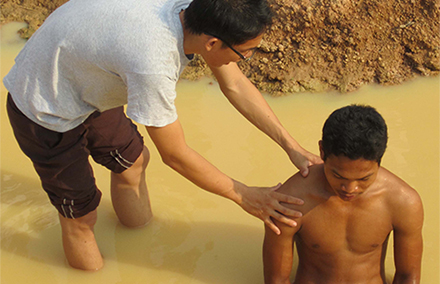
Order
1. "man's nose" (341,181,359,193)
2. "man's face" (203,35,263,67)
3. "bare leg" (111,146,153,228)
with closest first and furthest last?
"man's face" (203,35,263,67) < "man's nose" (341,181,359,193) < "bare leg" (111,146,153,228)

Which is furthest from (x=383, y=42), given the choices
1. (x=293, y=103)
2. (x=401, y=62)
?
(x=293, y=103)

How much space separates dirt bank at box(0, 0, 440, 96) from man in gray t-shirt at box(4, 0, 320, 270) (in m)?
1.89

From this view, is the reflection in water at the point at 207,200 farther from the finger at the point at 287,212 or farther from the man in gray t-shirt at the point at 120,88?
the finger at the point at 287,212

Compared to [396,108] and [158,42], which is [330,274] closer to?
[158,42]

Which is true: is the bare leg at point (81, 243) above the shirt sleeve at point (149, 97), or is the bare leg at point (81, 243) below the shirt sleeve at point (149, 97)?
below

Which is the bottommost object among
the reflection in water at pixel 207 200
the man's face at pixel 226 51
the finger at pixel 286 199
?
the reflection in water at pixel 207 200

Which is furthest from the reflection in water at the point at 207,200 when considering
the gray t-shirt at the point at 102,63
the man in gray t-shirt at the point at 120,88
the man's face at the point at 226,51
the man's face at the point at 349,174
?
the man's face at the point at 226,51

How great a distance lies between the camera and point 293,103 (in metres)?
4.31

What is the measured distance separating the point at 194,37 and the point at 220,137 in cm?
208

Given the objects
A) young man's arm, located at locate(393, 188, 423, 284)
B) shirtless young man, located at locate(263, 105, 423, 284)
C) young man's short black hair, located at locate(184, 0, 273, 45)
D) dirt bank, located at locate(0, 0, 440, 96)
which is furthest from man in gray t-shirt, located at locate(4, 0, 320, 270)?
dirt bank, located at locate(0, 0, 440, 96)

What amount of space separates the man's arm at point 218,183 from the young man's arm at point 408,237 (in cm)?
46

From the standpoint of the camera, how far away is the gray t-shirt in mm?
1964

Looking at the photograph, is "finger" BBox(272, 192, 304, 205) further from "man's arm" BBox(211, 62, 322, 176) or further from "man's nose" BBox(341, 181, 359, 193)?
"man's arm" BBox(211, 62, 322, 176)

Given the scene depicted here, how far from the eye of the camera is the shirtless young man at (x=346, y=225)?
2119mm
